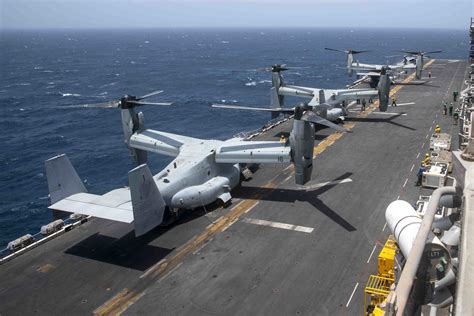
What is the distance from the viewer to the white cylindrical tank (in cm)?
812

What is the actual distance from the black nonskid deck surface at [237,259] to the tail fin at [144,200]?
6.59 feet

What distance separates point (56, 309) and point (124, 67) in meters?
154

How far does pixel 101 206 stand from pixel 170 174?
655 cm

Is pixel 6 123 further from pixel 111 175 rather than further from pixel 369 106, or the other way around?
pixel 369 106

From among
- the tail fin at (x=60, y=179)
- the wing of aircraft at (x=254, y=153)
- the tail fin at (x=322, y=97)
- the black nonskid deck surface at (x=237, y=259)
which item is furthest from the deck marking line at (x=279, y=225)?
the tail fin at (x=322, y=97)

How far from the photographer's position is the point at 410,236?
A: 11.1 m

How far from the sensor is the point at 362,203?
33750 mm

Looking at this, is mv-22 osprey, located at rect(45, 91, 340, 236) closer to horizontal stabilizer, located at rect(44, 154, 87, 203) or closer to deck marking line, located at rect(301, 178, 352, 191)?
horizontal stabilizer, located at rect(44, 154, 87, 203)

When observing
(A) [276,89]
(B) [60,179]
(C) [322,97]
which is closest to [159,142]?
(B) [60,179]

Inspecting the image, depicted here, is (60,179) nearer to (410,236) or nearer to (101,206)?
(101,206)

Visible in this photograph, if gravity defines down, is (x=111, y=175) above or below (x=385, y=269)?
below

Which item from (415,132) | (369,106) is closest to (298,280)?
(415,132)

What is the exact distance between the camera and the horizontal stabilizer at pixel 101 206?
26328 mm

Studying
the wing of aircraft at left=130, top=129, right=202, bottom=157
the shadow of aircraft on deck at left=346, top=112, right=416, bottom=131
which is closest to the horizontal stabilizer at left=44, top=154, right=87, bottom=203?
the wing of aircraft at left=130, top=129, right=202, bottom=157
